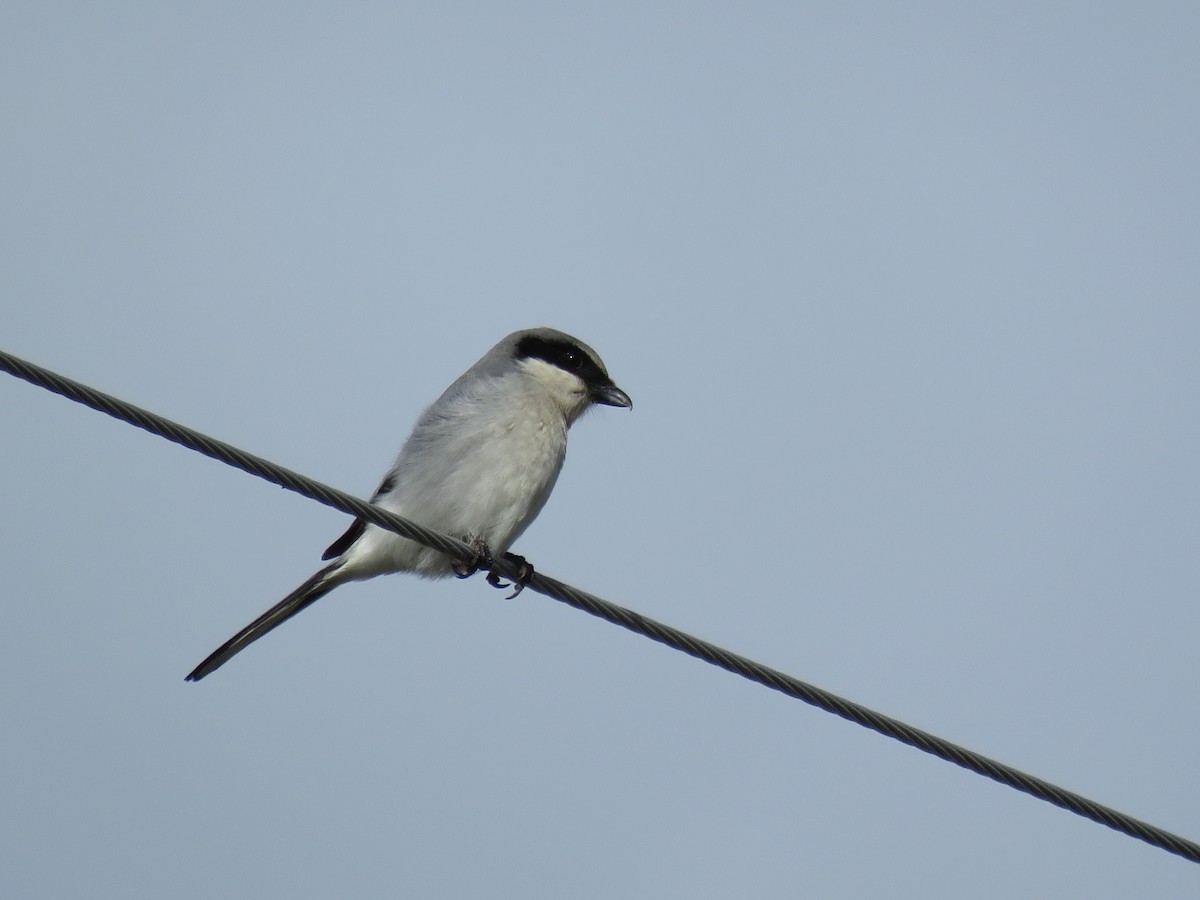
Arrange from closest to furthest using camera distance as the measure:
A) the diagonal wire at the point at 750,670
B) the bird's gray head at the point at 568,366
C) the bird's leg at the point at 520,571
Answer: the diagonal wire at the point at 750,670, the bird's leg at the point at 520,571, the bird's gray head at the point at 568,366

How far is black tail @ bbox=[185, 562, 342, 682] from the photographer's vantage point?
207 inches

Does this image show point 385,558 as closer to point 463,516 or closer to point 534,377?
point 463,516

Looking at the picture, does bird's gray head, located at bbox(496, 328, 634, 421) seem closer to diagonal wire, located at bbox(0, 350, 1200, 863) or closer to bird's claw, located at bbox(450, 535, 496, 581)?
bird's claw, located at bbox(450, 535, 496, 581)

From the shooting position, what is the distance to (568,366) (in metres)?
6.43

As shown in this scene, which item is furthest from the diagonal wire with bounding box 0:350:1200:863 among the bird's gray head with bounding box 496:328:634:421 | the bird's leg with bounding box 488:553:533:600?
the bird's gray head with bounding box 496:328:634:421

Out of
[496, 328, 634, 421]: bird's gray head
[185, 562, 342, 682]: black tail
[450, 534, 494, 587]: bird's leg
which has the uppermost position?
[496, 328, 634, 421]: bird's gray head

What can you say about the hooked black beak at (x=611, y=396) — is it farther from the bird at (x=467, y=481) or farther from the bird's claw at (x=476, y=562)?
the bird's claw at (x=476, y=562)

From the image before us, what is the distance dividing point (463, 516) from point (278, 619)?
0.90 m

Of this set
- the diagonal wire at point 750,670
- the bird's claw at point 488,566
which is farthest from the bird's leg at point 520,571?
the diagonal wire at point 750,670

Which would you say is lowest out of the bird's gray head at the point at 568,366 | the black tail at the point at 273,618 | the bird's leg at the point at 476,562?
the black tail at the point at 273,618

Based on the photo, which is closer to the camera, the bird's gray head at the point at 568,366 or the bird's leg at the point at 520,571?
the bird's leg at the point at 520,571

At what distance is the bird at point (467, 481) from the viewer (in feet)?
17.9

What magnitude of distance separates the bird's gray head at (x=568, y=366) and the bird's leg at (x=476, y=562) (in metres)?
1.01

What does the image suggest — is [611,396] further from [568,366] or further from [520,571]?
[520,571]
